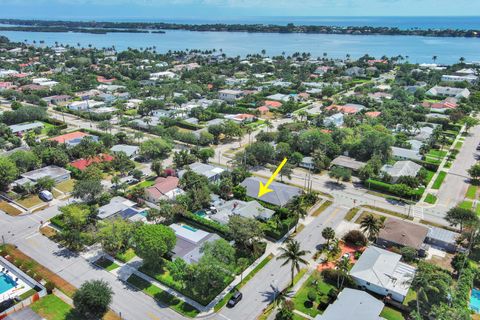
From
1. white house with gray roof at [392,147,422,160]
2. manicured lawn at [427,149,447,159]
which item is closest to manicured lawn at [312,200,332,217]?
white house with gray roof at [392,147,422,160]

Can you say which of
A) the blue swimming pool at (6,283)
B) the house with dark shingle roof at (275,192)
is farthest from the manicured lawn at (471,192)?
the blue swimming pool at (6,283)

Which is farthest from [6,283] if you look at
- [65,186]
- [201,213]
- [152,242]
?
[201,213]

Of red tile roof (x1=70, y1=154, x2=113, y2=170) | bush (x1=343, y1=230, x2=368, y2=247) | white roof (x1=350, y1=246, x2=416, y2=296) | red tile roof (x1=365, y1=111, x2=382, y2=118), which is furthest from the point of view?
red tile roof (x1=365, y1=111, x2=382, y2=118)

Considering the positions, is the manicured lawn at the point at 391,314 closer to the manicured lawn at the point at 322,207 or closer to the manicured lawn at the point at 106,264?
the manicured lawn at the point at 322,207

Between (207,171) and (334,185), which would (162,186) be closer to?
(207,171)

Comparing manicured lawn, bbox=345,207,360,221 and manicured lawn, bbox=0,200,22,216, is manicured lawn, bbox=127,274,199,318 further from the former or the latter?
manicured lawn, bbox=345,207,360,221

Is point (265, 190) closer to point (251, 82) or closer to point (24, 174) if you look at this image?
point (24, 174)

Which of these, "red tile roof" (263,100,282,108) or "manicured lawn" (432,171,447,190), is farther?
"red tile roof" (263,100,282,108)
